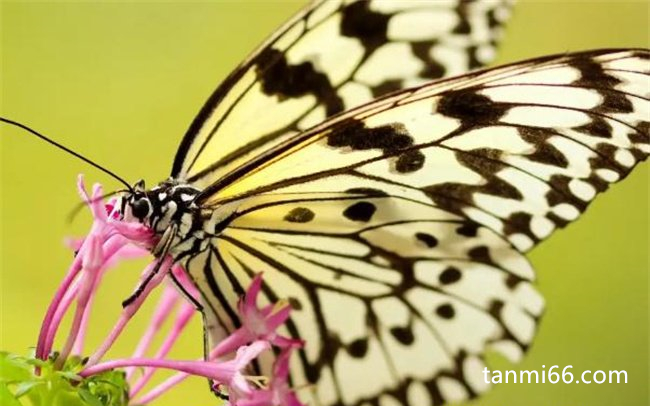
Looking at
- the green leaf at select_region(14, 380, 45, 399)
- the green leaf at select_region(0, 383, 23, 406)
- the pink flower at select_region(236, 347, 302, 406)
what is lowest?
the green leaf at select_region(0, 383, 23, 406)

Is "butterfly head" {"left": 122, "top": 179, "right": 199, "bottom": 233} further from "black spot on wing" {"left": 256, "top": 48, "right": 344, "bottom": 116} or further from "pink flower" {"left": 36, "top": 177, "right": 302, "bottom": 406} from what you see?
"black spot on wing" {"left": 256, "top": 48, "right": 344, "bottom": 116}

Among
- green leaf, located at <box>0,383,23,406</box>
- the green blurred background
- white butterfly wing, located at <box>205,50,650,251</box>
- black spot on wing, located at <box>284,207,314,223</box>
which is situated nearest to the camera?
green leaf, located at <box>0,383,23,406</box>

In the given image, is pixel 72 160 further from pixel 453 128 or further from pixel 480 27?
pixel 453 128

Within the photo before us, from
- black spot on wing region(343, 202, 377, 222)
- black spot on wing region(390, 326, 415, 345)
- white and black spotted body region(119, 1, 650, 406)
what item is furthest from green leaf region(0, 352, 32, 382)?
black spot on wing region(390, 326, 415, 345)

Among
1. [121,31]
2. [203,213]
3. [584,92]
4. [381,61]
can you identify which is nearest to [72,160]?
[121,31]

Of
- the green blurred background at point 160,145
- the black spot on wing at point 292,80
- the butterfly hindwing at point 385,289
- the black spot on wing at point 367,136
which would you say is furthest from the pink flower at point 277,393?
the green blurred background at point 160,145

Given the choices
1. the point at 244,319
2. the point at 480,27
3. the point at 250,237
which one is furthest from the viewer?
the point at 480,27
